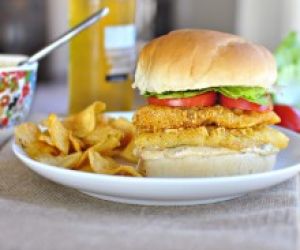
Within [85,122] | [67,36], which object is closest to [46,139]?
[85,122]

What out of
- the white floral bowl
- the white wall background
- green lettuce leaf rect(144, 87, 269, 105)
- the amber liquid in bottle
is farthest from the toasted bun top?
the white wall background

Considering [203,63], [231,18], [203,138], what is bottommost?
[231,18]

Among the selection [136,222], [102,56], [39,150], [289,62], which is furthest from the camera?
[289,62]

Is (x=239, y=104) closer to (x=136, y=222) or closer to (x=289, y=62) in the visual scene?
(x=136, y=222)

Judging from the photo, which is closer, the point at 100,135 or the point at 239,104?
the point at 239,104

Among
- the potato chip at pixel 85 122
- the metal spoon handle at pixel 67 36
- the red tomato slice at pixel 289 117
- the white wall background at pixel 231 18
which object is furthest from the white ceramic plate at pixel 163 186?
the white wall background at pixel 231 18

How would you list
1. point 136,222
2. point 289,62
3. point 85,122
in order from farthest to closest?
1. point 289,62
2. point 85,122
3. point 136,222

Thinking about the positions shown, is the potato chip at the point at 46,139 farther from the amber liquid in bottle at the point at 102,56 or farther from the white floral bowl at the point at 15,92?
the amber liquid in bottle at the point at 102,56
